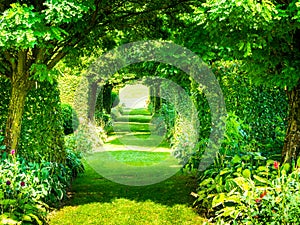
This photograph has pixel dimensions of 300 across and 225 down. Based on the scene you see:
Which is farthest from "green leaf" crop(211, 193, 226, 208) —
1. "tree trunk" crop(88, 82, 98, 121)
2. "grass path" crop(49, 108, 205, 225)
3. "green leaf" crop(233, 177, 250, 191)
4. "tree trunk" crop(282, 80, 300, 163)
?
"tree trunk" crop(88, 82, 98, 121)

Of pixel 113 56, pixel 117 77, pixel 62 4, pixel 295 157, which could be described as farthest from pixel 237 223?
pixel 117 77

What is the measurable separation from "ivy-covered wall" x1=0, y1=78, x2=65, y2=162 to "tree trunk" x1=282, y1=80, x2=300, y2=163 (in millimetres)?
3728

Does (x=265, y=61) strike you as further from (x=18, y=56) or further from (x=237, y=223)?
(x=18, y=56)

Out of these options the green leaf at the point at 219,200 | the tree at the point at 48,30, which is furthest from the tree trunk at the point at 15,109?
the green leaf at the point at 219,200

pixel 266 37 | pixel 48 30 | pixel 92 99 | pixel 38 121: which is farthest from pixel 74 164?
pixel 92 99

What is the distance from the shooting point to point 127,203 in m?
6.61

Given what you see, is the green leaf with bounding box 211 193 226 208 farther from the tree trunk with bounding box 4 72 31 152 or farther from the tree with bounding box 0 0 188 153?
the tree trunk with bounding box 4 72 31 152

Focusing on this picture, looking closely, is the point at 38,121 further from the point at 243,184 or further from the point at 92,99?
the point at 92,99

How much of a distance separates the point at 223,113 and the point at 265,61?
2.56 m

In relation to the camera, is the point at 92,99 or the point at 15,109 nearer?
the point at 15,109

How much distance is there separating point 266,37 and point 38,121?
13.1 feet

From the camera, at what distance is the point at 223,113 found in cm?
723

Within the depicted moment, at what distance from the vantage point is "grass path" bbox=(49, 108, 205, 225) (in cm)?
571

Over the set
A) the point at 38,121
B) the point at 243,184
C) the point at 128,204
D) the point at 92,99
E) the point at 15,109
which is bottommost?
the point at 128,204
